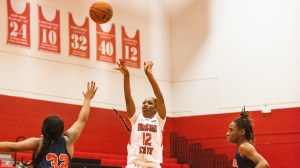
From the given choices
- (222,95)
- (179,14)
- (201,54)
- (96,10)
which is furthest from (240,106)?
(96,10)

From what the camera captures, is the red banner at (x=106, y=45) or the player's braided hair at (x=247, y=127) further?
the red banner at (x=106, y=45)

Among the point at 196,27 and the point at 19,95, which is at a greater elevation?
the point at 196,27

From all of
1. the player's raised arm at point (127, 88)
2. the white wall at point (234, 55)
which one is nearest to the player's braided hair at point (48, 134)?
the player's raised arm at point (127, 88)

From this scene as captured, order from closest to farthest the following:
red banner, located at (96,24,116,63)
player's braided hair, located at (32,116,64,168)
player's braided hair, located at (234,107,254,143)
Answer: player's braided hair, located at (32,116,64,168)
player's braided hair, located at (234,107,254,143)
red banner, located at (96,24,116,63)

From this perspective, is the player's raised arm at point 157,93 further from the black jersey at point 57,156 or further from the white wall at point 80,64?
the white wall at point 80,64

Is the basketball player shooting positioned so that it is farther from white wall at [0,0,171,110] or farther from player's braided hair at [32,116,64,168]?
white wall at [0,0,171,110]

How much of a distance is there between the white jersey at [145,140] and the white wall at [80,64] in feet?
19.6

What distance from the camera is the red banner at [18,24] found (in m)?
13.8

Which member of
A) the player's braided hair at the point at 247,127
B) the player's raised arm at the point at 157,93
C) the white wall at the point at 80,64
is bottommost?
the player's braided hair at the point at 247,127

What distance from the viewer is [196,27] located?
17609 mm

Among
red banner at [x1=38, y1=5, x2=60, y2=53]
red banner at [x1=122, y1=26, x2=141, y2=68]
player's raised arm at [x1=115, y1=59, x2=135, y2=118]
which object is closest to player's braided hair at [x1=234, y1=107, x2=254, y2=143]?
player's raised arm at [x1=115, y1=59, x2=135, y2=118]

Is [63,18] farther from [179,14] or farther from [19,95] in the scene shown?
[179,14]

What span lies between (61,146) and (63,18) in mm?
9516

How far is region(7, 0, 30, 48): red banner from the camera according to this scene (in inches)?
544
